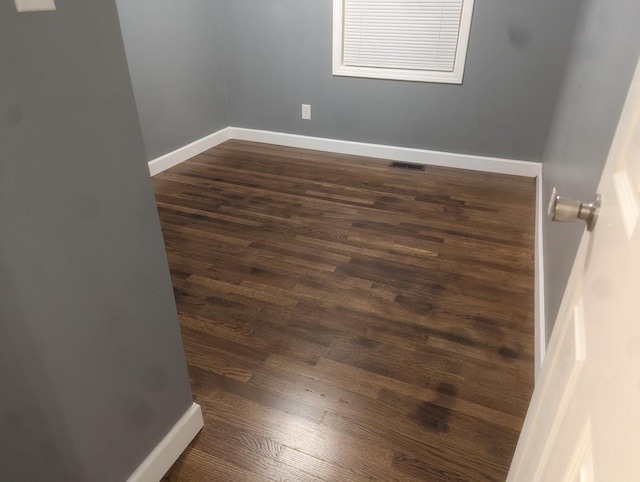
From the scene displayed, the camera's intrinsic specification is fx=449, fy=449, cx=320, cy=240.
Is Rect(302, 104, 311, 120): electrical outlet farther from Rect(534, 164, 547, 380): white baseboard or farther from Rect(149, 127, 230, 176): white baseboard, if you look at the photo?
Rect(534, 164, 547, 380): white baseboard

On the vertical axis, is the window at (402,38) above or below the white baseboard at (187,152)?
above

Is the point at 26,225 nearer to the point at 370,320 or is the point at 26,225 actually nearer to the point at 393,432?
the point at 393,432

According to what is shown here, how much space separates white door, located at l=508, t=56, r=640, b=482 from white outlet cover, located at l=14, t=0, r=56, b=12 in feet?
2.92

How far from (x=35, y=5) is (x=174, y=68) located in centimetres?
290

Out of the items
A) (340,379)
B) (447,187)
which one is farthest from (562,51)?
(340,379)

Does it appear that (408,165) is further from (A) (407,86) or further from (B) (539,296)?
(B) (539,296)

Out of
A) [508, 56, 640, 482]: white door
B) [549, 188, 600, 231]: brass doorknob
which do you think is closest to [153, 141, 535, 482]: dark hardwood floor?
[508, 56, 640, 482]: white door

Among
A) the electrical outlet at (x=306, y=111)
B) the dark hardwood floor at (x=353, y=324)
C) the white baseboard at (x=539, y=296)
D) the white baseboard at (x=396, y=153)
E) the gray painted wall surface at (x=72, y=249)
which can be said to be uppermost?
the gray painted wall surface at (x=72, y=249)

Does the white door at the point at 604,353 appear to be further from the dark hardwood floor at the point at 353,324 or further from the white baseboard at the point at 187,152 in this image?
the white baseboard at the point at 187,152

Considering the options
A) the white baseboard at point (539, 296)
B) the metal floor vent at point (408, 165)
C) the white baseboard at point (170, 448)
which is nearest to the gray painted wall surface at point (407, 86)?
the metal floor vent at point (408, 165)

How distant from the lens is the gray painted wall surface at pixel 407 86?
304 centimetres

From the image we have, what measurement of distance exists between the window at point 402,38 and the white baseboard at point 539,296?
1196 millimetres

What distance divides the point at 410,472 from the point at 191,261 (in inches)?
59.0

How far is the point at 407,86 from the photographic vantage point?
3465 mm
